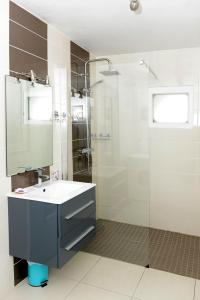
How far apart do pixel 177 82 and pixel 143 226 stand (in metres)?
1.76

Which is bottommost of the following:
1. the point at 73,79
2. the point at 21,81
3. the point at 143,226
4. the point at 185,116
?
the point at 143,226

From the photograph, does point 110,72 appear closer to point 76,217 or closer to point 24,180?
point 24,180

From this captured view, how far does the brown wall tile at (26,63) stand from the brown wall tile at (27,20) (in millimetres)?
243

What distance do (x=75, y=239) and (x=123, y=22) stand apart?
1.98 metres

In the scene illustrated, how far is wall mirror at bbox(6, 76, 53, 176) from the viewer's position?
2.13m

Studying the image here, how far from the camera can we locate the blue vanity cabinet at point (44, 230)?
6.46 feet

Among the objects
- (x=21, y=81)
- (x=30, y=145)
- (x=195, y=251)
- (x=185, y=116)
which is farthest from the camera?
(x=185, y=116)

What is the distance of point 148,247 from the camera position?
293 cm

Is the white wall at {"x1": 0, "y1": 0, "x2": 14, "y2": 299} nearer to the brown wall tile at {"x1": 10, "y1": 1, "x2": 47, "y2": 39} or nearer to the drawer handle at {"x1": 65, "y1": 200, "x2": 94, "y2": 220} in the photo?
the brown wall tile at {"x1": 10, "y1": 1, "x2": 47, "y2": 39}

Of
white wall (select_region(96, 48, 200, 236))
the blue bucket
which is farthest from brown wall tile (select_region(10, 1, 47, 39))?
the blue bucket

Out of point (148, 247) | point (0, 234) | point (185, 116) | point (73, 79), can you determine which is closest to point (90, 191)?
point (0, 234)

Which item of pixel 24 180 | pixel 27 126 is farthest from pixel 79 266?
pixel 27 126

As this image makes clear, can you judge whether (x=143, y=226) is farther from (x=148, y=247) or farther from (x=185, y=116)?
(x=185, y=116)

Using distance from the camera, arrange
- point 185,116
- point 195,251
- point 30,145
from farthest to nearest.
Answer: point 185,116 → point 195,251 → point 30,145
